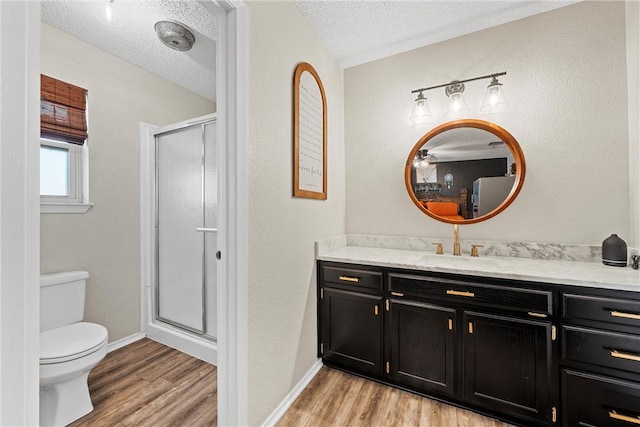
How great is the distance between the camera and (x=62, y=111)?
1.98 meters

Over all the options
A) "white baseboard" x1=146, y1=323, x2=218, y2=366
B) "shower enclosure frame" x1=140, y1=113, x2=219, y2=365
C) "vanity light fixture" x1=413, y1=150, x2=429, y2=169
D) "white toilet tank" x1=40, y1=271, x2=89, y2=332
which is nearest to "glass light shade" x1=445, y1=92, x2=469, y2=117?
"vanity light fixture" x1=413, y1=150, x2=429, y2=169

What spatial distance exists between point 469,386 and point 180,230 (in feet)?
7.84

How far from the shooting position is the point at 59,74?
1.98m

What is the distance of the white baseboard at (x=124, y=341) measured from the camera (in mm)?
2252

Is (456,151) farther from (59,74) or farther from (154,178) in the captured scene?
(59,74)

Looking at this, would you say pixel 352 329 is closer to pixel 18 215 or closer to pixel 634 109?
pixel 18 215

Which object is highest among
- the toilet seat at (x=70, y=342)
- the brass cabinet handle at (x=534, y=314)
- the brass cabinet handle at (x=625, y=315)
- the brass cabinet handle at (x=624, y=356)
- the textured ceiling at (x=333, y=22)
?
the textured ceiling at (x=333, y=22)

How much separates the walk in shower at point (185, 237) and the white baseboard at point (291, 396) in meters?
0.75

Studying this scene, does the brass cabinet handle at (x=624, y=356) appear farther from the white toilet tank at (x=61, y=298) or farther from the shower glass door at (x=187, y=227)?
the white toilet tank at (x=61, y=298)

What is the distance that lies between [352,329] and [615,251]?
5.40ft

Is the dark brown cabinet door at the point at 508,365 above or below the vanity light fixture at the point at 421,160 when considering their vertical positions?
below

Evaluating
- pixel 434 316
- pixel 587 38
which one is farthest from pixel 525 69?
pixel 434 316

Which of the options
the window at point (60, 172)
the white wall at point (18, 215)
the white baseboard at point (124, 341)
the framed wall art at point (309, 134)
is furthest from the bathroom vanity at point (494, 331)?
the window at point (60, 172)

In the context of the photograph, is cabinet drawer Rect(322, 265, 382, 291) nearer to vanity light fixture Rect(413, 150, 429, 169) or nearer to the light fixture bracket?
vanity light fixture Rect(413, 150, 429, 169)
